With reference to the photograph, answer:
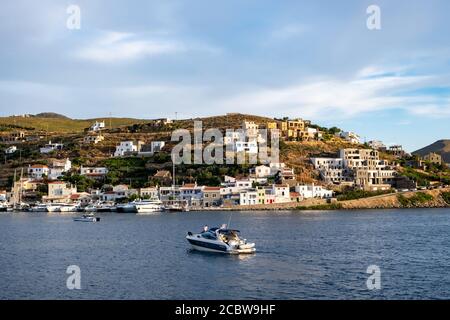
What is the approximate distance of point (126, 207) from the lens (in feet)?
319

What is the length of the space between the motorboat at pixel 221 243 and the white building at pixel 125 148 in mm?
89544

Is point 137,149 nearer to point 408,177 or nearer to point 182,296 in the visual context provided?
point 408,177

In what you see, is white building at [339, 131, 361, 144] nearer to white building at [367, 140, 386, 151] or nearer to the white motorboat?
white building at [367, 140, 386, 151]

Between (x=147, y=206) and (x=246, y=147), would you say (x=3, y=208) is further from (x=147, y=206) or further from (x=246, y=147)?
(x=246, y=147)

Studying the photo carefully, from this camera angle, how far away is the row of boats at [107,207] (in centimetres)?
9569

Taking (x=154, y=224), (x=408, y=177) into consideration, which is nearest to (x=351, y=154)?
(x=408, y=177)

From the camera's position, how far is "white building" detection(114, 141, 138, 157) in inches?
5103

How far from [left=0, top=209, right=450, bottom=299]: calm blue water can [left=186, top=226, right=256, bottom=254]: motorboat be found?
37.5 inches

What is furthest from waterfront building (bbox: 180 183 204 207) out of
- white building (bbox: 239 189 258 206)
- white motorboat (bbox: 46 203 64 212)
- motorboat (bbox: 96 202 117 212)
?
white motorboat (bbox: 46 203 64 212)

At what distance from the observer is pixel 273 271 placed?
3170 centimetres

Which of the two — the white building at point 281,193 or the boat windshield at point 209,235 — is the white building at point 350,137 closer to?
the white building at point 281,193

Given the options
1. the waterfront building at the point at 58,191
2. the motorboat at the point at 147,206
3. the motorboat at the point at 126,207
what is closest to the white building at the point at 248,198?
the motorboat at the point at 147,206
